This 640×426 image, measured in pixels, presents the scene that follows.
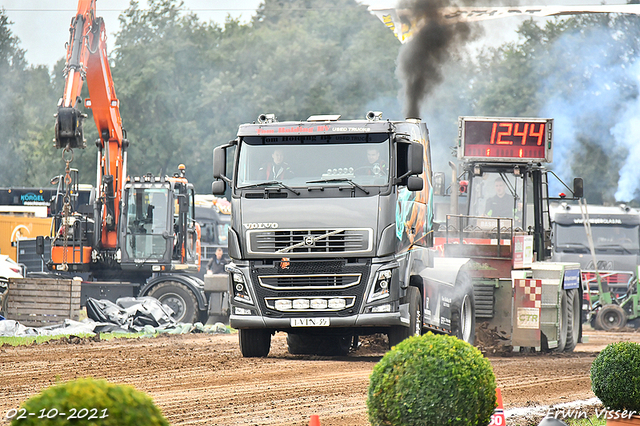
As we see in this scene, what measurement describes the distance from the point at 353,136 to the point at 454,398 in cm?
760

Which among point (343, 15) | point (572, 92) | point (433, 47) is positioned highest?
point (343, 15)

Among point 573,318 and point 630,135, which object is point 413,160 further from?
point 630,135

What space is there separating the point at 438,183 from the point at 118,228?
9.23 m

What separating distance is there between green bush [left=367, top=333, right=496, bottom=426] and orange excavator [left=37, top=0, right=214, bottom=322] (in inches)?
636

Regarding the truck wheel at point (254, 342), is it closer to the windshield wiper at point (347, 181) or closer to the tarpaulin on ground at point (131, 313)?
the windshield wiper at point (347, 181)

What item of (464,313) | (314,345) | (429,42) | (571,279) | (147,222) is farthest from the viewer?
(147,222)

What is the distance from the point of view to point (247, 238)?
12422 mm

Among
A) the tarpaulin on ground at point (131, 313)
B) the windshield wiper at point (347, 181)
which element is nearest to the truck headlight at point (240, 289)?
the windshield wiper at point (347, 181)

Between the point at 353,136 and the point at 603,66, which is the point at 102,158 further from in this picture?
the point at 603,66

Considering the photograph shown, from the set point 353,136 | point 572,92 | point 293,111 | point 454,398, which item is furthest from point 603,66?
point 454,398

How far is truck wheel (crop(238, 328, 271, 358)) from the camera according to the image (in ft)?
43.9

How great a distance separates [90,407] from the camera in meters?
3.03

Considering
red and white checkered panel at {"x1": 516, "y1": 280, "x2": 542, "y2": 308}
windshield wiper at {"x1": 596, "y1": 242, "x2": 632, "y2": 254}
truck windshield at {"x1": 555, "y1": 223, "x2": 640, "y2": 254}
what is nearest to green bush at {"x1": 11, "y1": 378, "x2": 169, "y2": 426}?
red and white checkered panel at {"x1": 516, "y1": 280, "x2": 542, "y2": 308}

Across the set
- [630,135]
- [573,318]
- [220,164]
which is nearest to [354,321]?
[220,164]
